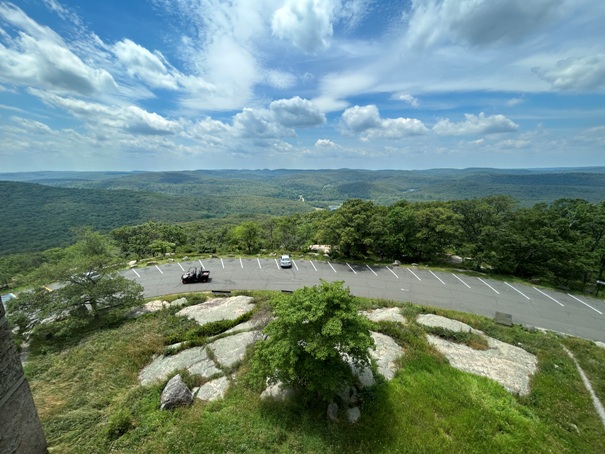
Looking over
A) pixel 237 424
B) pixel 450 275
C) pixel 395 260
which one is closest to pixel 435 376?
pixel 237 424

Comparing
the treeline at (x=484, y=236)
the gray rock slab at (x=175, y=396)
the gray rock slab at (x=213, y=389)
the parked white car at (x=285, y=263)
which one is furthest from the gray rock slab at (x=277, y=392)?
the treeline at (x=484, y=236)

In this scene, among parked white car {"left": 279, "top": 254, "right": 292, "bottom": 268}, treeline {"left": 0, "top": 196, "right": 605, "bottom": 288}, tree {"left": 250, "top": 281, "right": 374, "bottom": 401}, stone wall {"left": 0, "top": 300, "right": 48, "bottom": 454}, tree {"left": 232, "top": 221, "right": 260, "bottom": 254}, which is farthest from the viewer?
tree {"left": 232, "top": 221, "right": 260, "bottom": 254}

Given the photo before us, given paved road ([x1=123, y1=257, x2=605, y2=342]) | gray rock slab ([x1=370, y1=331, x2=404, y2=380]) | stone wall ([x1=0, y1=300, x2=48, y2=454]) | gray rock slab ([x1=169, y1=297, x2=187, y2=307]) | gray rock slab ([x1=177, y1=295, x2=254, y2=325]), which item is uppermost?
stone wall ([x1=0, y1=300, x2=48, y2=454])

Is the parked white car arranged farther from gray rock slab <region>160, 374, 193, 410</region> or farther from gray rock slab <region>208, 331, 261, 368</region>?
gray rock slab <region>160, 374, 193, 410</region>

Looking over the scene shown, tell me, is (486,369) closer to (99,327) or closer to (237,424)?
(237,424)

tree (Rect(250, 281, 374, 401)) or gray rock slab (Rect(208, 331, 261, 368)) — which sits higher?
tree (Rect(250, 281, 374, 401))

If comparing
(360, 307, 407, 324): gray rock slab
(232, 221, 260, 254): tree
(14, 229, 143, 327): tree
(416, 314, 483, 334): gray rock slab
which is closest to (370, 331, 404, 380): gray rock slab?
(360, 307, 407, 324): gray rock slab

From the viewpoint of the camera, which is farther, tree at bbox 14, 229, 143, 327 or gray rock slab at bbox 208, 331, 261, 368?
tree at bbox 14, 229, 143, 327
